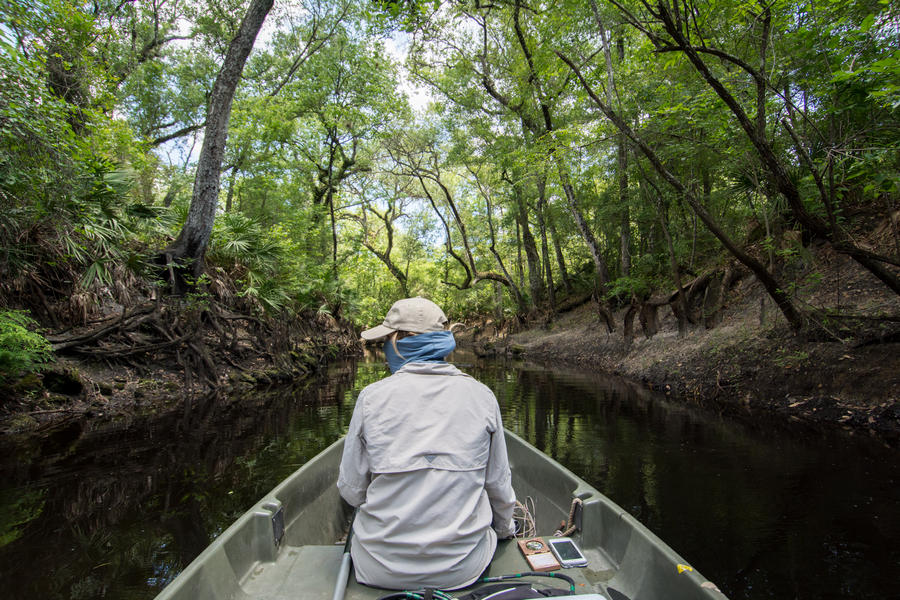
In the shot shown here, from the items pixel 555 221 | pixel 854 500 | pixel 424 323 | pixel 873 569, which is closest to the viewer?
pixel 424 323

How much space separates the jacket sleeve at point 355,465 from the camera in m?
1.74

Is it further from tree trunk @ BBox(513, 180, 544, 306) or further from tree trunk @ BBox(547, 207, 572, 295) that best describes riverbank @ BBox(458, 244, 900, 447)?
tree trunk @ BBox(513, 180, 544, 306)

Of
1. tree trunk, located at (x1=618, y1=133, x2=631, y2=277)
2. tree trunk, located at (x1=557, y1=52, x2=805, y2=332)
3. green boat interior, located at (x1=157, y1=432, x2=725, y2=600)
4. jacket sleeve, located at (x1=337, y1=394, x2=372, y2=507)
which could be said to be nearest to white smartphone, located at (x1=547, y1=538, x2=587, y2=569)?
green boat interior, located at (x1=157, y1=432, x2=725, y2=600)

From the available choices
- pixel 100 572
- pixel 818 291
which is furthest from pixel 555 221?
pixel 100 572

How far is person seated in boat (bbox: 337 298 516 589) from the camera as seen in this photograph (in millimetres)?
1604

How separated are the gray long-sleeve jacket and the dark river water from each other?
2.15 metres

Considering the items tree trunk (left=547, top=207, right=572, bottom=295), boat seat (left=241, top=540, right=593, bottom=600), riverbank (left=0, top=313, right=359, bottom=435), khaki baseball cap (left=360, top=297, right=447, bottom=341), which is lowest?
boat seat (left=241, top=540, right=593, bottom=600)

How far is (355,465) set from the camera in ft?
5.82

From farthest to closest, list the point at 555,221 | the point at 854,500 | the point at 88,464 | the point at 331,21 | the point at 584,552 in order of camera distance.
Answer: the point at 555,221 → the point at 331,21 → the point at 88,464 → the point at 854,500 → the point at 584,552

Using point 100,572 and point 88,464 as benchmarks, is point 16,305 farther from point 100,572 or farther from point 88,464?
point 100,572

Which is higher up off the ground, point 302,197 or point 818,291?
point 302,197

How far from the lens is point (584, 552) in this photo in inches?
94.5

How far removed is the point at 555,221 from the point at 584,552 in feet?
57.1

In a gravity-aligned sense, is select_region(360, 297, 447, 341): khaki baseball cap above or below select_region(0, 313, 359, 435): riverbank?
above
